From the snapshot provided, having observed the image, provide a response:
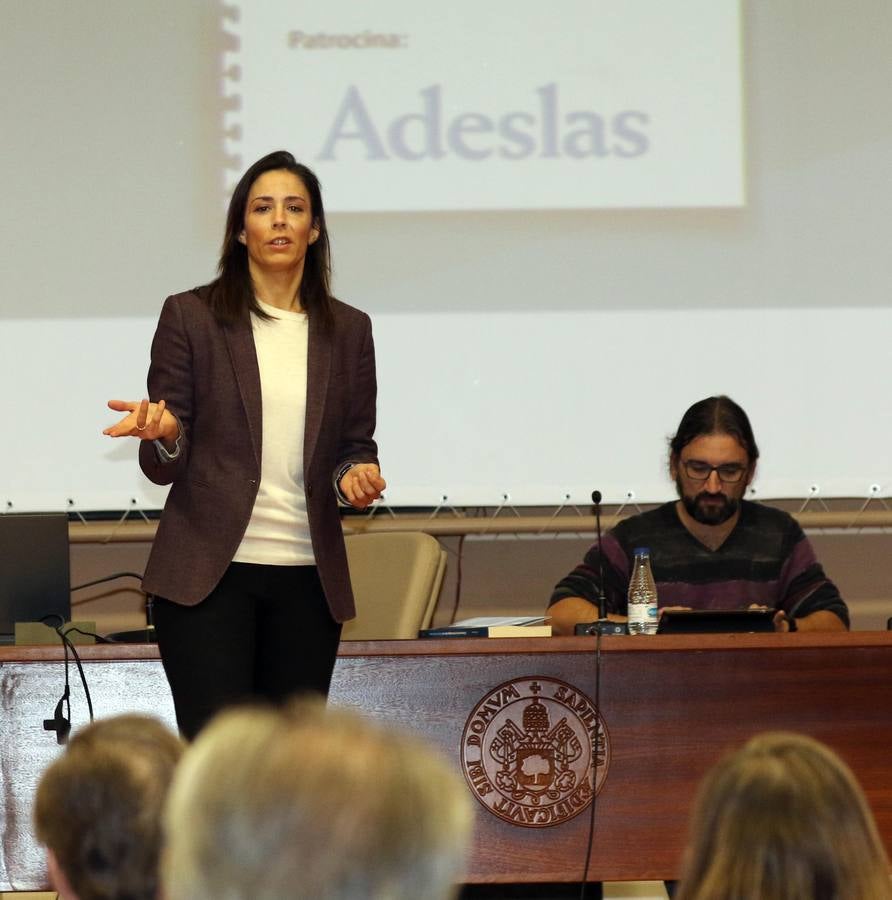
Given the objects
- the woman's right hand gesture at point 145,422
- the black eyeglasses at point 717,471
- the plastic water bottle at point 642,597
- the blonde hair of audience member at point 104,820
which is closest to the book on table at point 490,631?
the plastic water bottle at point 642,597

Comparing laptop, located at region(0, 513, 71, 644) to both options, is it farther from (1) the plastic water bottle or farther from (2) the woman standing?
(1) the plastic water bottle

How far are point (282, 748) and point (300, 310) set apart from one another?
5.42ft

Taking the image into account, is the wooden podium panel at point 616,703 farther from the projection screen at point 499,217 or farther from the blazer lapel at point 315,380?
the projection screen at point 499,217

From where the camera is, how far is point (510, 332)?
4.04 meters

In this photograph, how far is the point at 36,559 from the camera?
2906 mm

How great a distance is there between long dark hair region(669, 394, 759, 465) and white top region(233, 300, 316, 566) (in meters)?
1.42

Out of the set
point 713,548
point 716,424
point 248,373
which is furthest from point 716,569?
point 248,373

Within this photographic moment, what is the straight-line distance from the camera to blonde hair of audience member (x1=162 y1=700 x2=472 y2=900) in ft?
2.47

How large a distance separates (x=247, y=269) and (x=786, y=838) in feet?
5.30

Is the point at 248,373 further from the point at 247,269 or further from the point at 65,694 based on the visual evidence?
the point at 65,694

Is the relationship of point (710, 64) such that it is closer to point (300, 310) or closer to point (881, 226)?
point (881, 226)

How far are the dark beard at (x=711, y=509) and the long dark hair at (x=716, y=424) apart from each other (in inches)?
5.0

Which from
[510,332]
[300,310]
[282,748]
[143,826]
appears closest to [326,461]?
[300,310]

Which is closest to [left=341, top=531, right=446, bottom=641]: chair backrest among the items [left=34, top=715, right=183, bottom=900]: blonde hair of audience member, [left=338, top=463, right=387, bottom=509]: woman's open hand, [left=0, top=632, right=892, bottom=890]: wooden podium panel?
[left=0, top=632, right=892, bottom=890]: wooden podium panel
